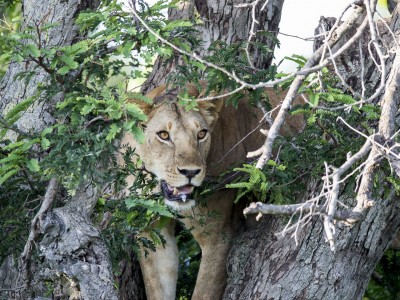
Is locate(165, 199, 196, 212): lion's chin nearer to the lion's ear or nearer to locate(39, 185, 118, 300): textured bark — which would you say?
the lion's ear

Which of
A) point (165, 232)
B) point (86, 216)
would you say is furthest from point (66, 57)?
point (165, 232)

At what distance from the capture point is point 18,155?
5.15 meters

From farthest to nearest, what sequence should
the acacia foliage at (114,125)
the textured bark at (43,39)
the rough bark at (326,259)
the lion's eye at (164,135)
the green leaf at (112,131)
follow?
the textured bark at (43,39) → the lion's eye at (164,135) → the rough bark at (326,259) → the acacia foliage at (114,125) → the green leaf at (112,131)

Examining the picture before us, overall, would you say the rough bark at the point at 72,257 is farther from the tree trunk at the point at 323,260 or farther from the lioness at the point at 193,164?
the tree trunk at the point at 323,260

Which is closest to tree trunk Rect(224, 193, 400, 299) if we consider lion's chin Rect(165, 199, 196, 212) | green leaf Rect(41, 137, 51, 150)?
lion's chin Rect(165, 199, 196, 212)

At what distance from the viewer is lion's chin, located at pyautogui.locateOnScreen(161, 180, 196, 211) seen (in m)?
5.94

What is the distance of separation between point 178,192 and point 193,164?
0.70ft

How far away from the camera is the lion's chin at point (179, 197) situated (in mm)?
5938

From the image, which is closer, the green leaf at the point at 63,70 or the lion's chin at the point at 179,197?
the green leaf at the point at 63,70

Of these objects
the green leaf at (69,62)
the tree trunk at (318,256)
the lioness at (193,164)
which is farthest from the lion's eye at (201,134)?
the green leaf at (69,62)

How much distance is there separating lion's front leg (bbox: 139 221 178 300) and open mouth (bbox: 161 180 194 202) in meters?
0.53

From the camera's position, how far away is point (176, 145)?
19.9 ft

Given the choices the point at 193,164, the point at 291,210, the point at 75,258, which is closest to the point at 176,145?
the point at 193,164

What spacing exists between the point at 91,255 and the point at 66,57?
1.08 m
